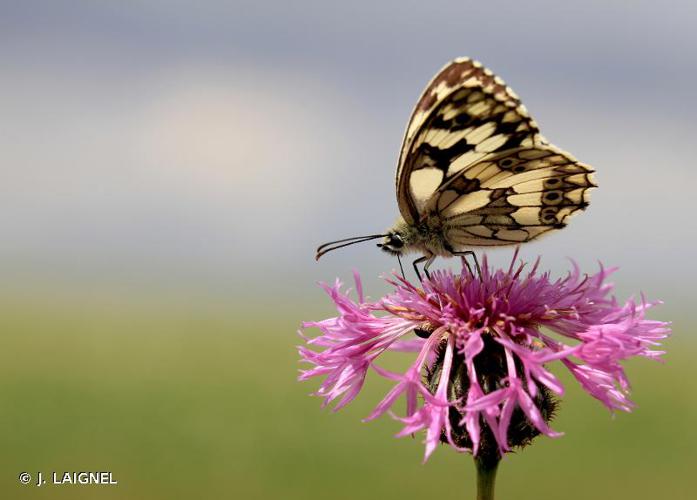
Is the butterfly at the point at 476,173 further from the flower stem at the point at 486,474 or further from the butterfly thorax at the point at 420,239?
the flower stem at the point at 486,474

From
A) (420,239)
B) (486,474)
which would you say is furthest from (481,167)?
(486,474)

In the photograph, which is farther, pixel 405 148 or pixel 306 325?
A: pixel 306 325

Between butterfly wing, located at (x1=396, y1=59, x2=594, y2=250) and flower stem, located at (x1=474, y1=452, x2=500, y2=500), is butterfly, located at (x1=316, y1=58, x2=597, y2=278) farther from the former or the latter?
flower stem, located at (x1=474, y1=452, x2=500, y2=500)

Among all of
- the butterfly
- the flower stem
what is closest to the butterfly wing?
the butterfly

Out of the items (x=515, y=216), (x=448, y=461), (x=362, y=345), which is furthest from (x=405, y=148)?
(x=448, y=461)

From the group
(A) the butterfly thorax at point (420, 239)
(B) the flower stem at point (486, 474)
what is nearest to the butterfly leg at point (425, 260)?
(A) the butterfly thorax at point (420, 239)

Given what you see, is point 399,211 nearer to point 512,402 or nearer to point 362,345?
point 362,345
